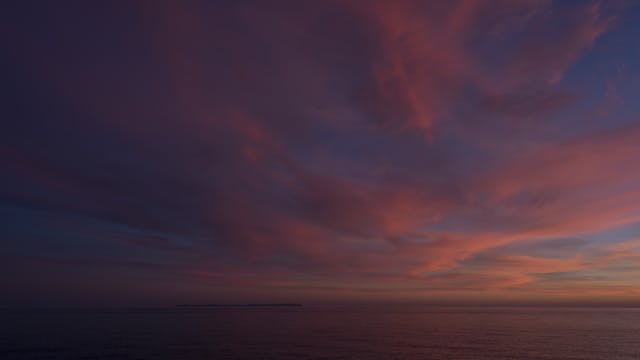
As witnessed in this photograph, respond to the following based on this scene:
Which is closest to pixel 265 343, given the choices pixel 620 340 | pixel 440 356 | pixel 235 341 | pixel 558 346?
pixel 235 341

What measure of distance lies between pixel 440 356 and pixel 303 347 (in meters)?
23.7

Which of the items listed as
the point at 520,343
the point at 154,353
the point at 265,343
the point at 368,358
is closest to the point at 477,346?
the point at 520,343

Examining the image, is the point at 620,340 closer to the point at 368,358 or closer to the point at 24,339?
the point at 368,358

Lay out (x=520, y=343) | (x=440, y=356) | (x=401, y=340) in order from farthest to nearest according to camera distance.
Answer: (x=401, y=340) < (x=520, y=343) < (x=440, y=356)

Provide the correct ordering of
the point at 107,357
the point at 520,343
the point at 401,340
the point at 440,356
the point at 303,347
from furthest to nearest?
the point at 401,340
the point at 520,343
the point at 303,347
the point at 440,356
the point at 107,357

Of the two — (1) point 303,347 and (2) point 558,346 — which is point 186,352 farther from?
(2) point 558,346

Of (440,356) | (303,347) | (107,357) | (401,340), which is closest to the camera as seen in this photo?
(107,357)

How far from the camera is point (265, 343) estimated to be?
8219cm

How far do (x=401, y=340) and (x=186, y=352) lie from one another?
4316 centimetres

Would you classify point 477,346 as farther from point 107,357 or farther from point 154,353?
point 107,357

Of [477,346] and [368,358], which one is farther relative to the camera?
[477,346]

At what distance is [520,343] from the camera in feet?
266

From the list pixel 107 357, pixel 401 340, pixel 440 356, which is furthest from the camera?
pixel 401 340

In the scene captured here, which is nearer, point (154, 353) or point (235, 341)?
point (154, 353)
